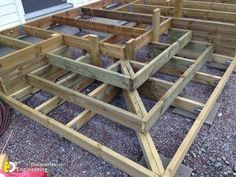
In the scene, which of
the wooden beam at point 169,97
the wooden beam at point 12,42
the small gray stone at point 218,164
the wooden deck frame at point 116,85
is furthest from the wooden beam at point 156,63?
the wooden beam at point 12,42

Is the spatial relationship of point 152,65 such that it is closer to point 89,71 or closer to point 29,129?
point 89,71

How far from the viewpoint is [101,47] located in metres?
2.98

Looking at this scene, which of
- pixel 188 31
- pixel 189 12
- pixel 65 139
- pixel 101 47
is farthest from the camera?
pixel 189 12

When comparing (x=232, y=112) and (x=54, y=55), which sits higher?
(x=54, y=55)

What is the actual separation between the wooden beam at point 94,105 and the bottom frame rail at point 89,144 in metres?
0.34

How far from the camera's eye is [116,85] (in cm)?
255

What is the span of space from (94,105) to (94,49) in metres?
0.87

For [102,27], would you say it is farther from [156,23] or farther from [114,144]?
[114,144]

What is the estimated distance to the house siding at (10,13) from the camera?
12.2 ft

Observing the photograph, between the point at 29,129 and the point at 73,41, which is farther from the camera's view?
the point at 73,41

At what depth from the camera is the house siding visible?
3.73m

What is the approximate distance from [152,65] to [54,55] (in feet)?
4.22

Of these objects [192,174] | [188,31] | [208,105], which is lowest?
[192,174]

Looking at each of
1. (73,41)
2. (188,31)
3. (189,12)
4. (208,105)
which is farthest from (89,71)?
(189,12)
